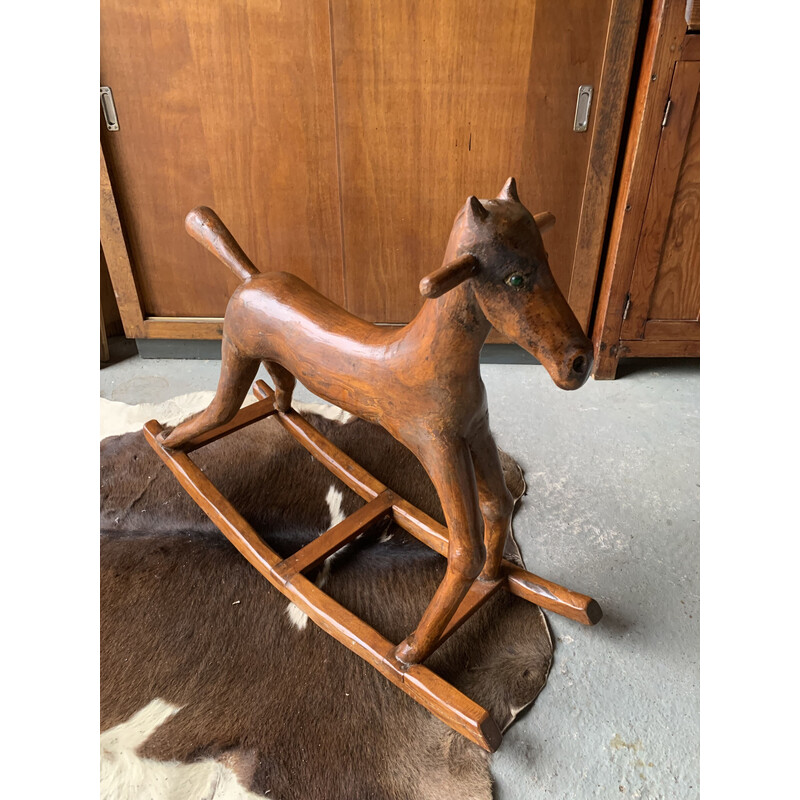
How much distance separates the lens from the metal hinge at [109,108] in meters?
1.46

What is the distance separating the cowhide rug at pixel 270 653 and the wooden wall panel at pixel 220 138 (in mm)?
532

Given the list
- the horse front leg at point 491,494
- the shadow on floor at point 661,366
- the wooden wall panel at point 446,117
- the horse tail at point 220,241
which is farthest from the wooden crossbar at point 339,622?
the shadow on floor at point 661,366

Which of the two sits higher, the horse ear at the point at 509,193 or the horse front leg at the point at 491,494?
the horse ear at the point at 509,193

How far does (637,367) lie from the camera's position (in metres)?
1.83

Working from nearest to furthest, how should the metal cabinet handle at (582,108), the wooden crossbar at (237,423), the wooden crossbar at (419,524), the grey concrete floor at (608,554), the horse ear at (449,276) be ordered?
the horse ear at (449,276) → the grey concrete floor at (608,554) → the wooden crossbar at (419,524) → the wooden crossbar at (237,423) → the metal cabinet handle at (582,108)

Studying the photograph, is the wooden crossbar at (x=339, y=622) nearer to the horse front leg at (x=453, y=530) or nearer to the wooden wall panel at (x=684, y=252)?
the horse front leg at (x=453, y=530)

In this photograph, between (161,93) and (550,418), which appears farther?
(550,418)

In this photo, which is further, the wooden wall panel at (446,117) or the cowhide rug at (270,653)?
the wooden wall panel at (446,117)

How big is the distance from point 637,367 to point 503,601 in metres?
0.97

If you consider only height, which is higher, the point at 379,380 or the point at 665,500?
the point at 379,380

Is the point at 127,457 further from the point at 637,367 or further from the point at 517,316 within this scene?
the point at 637,367

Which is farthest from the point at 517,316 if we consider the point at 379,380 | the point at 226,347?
the point at 226,347

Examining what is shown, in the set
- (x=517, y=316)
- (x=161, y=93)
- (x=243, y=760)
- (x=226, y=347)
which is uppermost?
(x=161, y=93)

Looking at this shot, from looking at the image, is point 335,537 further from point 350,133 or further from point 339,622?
point 350,133
